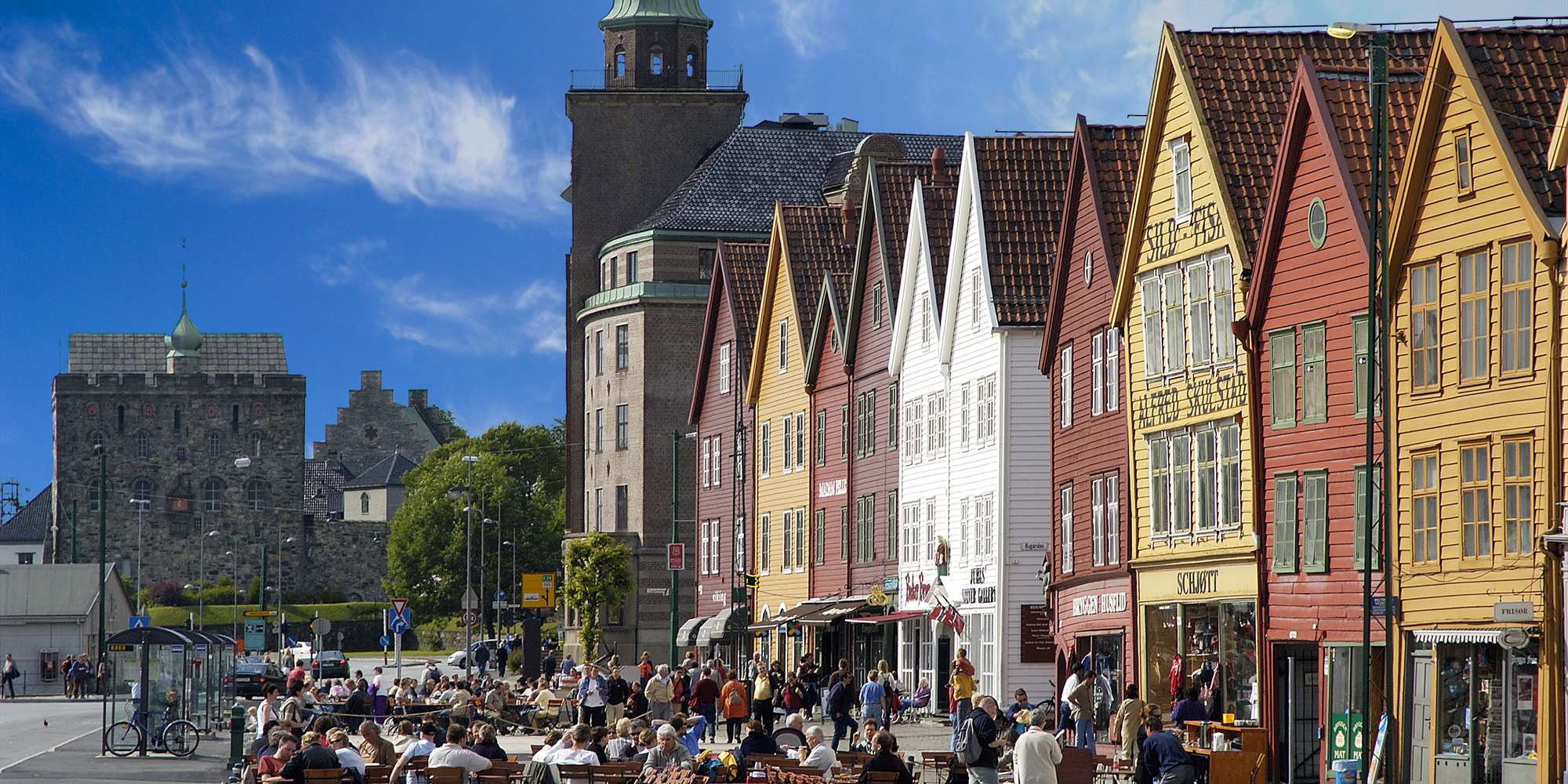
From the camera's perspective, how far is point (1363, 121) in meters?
33.7

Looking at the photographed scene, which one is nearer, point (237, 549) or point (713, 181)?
point (713, 181)

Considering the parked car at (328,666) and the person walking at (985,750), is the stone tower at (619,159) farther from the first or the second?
the person walking at (985,750)

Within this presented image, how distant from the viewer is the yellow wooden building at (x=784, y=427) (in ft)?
208

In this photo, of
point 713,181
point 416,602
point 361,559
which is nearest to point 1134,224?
point 713,181

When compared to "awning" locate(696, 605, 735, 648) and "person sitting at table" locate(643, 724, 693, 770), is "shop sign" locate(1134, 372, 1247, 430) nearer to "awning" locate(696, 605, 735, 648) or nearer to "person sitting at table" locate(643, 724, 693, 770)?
"person sitting at table" locate(643, 724, 693, 770)

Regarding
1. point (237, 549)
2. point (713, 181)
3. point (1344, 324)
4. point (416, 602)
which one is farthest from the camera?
point (237, 549)

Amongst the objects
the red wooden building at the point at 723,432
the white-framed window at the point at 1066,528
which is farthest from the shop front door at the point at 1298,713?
the red wooden building at the point at 723,432

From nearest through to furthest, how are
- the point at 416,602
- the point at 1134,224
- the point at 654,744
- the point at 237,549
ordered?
the point at 654,744 < the point at 1134,224 < the point at 416,602 < the point at 237,549

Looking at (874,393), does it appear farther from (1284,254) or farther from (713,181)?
(713,181)

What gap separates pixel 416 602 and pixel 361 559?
35.5 m

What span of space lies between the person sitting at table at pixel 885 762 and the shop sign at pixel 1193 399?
12.8 metres

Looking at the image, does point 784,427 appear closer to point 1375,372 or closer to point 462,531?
point 1375,372

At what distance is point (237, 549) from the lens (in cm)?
16550

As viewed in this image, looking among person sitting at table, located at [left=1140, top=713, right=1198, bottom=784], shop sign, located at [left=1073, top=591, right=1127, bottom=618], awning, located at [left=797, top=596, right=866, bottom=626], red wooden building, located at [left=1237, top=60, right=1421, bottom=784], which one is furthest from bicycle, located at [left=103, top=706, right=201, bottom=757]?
person sitting at table, located at [left=1140, top=713, right=1198, bottom=784]
